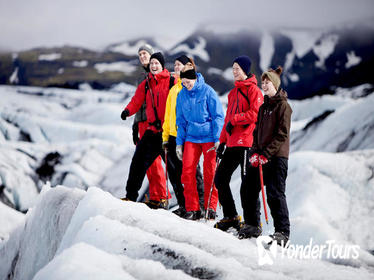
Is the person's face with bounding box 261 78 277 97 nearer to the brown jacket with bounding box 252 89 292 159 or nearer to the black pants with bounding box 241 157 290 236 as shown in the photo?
the brown jacket with bounding box 252 89 292 159

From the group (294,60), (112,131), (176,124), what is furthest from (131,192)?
(294,60)

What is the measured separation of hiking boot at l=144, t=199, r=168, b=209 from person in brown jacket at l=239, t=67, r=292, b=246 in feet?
5.79

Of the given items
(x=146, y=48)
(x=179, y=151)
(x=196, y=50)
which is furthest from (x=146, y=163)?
(x=196, y=50)

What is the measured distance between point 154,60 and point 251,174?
2.06m

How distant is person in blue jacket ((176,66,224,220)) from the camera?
4387 millimetres

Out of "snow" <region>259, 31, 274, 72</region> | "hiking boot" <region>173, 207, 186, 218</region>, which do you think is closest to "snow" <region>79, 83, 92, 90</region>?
"snow" <region>259, 31, 274, 72</region>

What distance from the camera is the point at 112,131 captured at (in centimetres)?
2206

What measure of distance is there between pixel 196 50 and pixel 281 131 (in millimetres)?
58711

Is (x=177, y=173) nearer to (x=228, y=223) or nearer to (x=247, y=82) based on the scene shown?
(x=228, y=223)

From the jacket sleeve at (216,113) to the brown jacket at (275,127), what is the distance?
799mm

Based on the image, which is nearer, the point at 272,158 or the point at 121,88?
the point at 272,158

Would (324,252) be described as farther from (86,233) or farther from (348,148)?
(348,148)

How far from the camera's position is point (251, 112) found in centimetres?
386

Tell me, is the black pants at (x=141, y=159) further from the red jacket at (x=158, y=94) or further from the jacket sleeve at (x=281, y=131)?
the jacket sleeve at (x=281, y=131)
